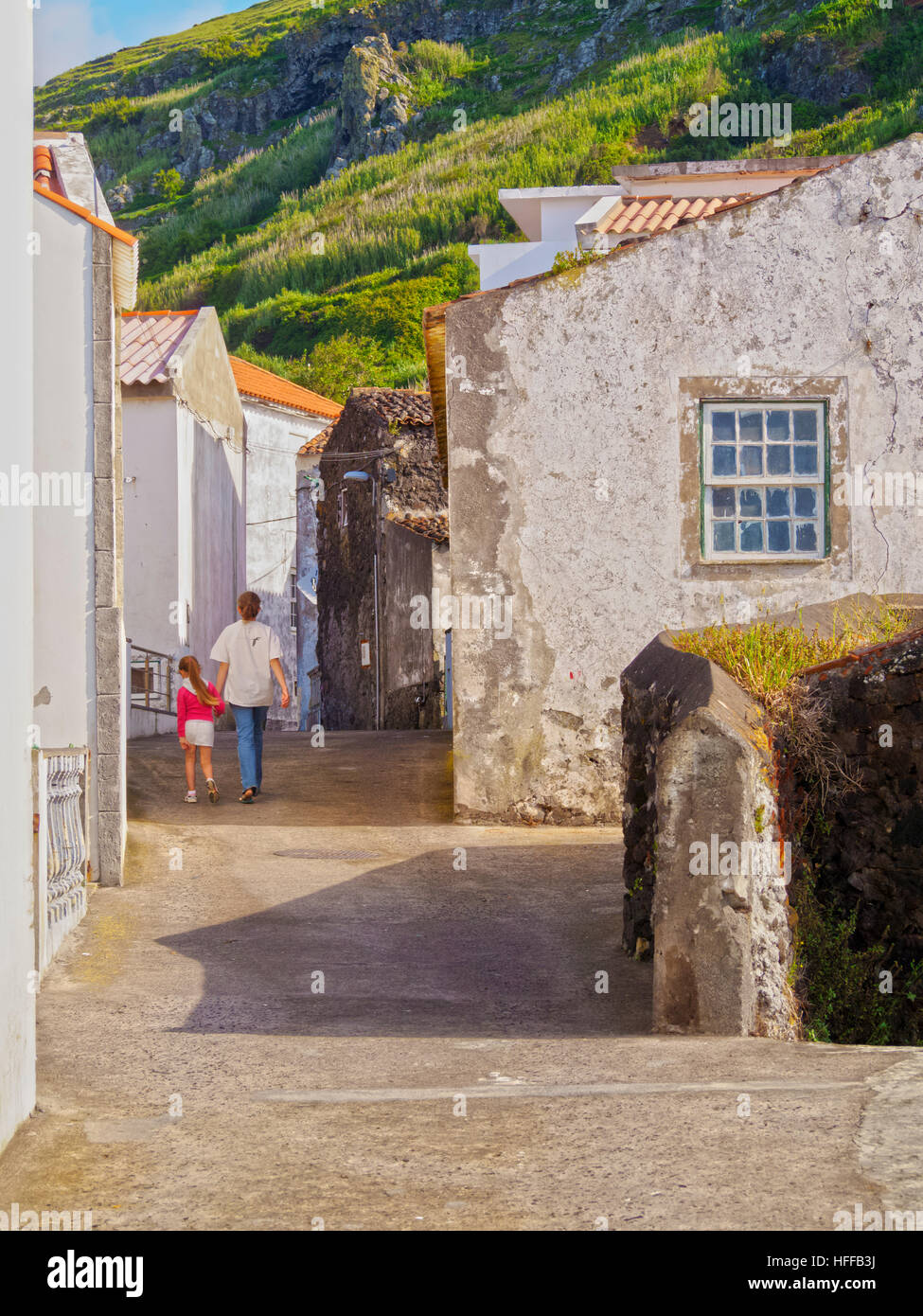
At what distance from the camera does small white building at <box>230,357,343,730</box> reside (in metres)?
32.8

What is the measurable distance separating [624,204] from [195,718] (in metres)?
12.6

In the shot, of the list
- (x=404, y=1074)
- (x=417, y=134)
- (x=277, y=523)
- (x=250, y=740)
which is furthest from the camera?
(x=417, y=134)

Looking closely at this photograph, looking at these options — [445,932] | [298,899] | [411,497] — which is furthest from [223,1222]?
[411,497]

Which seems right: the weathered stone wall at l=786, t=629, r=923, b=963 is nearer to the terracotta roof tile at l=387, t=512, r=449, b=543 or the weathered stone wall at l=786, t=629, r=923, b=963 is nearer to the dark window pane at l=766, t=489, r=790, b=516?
the dark window pane at l=766, t=489, r=790, b=516

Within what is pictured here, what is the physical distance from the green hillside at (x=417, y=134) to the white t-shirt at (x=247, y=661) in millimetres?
31182

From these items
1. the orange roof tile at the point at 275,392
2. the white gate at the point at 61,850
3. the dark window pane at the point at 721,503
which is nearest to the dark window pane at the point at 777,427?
the dark window pane at the point at 721,503

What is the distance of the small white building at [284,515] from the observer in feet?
108

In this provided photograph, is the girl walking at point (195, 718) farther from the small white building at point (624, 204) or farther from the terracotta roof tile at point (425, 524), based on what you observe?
the terracotta roof tile at point (425, 524)

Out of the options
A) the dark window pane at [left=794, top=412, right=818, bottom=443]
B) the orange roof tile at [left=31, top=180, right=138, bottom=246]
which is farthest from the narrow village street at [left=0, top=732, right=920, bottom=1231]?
the orange roof tile at [left=31, top=180, right=138, bottom=246]

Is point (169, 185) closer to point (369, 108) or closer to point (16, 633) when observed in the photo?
point (369, 108)

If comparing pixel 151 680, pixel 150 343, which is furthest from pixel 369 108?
pixel 151 680

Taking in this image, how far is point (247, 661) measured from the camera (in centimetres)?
1223

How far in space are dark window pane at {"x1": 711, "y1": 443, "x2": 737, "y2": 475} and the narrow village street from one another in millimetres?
3341
